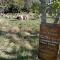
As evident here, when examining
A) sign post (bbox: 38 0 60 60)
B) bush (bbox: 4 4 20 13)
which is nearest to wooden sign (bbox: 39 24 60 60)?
sign post (bbox: 38 0 60 60)

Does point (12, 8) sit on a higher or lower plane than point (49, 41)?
lower

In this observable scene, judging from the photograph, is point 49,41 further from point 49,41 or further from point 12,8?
point 12,8

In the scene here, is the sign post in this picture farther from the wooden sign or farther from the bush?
the bush

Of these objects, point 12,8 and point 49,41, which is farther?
point 12,8

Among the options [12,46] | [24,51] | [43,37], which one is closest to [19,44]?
[12,46]

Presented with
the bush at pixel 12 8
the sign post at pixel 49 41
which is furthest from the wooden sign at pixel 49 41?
the bush at pixel 12 8

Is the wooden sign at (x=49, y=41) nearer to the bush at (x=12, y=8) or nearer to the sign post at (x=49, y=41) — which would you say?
the sign post at (x=49, y=41)

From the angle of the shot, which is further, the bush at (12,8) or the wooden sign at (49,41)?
the bush at (12,8)

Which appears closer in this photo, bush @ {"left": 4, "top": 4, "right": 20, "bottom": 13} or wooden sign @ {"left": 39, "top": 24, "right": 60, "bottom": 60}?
wooden sign @ {"left": 39, "top": 24, "right": 60, "bottom": 60}

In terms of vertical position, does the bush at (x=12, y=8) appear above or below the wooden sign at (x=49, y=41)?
below

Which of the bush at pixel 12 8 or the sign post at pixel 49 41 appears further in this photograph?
the bush at pixel 12 8

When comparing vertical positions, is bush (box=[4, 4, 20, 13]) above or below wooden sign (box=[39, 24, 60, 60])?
below

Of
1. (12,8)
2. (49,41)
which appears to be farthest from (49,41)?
(12,8)

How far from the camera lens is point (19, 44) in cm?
1123
